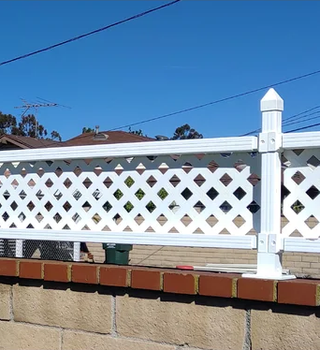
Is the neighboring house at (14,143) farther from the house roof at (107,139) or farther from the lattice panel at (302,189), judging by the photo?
the lattice panel at (302,189)

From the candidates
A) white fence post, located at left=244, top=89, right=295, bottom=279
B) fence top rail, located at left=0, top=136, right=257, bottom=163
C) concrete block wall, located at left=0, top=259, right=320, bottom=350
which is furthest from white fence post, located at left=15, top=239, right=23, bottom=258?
white fence post, located at left=244, top=89, right=295, bottom=279

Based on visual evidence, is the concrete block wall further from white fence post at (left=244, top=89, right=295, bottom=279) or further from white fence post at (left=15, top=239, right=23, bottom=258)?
white fence post at (left=15, top=239, right=23, bottom=258)

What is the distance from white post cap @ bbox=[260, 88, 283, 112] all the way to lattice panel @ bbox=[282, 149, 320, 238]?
250 mm

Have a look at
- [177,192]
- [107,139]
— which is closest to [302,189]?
[177,192]

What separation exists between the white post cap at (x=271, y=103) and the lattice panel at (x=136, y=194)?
0.28 metres

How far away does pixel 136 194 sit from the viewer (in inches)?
147

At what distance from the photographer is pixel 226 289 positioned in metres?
2.99

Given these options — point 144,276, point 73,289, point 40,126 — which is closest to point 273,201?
point 144,276

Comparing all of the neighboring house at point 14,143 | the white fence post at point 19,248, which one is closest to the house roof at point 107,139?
the neighboring house at point 14,143

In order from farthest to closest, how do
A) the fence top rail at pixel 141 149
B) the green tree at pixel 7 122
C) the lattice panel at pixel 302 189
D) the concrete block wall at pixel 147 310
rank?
1. the green tree at pixel 7 122
2. the fence top rail at pixel 141 149
3. the lattice panel at pixel 302 189
4. the concrete block wall at pixel 147 310

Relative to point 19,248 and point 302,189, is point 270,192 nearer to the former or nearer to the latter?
point 302,189

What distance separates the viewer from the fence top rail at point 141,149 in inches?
125

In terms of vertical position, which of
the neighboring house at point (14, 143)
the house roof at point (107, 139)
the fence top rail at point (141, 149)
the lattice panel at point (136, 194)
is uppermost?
the house roof at point (107, 139)

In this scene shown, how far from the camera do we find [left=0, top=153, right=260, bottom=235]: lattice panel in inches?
127
